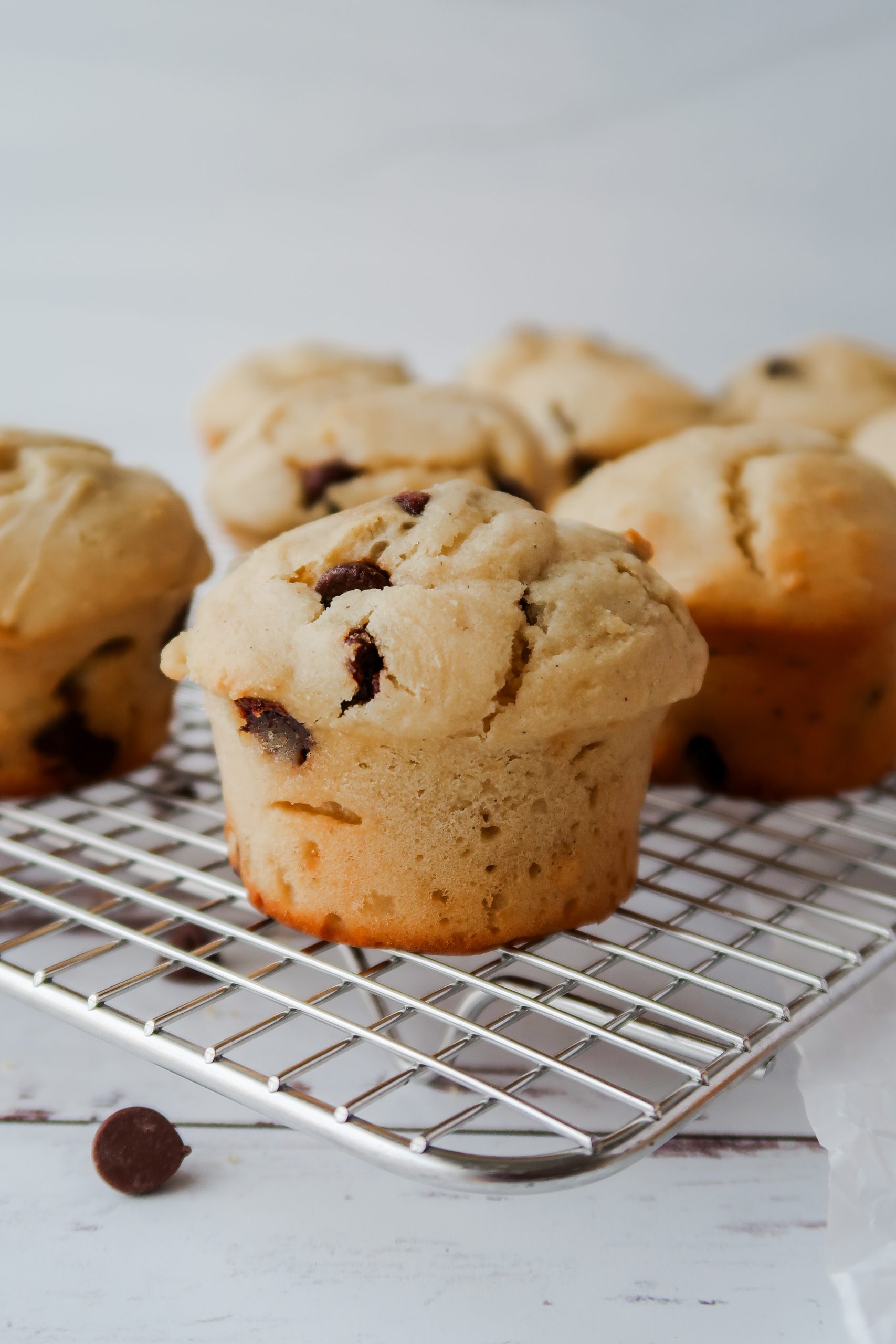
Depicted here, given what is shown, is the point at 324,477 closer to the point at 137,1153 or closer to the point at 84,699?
the point at 84,699

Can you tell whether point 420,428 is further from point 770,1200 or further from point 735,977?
point 770,1200

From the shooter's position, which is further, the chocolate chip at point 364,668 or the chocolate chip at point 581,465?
the chocolate chip at point 581,465

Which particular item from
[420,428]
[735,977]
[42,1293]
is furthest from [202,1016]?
[420,428]

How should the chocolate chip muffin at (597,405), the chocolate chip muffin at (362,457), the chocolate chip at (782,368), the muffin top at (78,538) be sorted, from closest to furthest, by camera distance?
the muffin top at (78,538), the chocolate chip muffin at (362,457), the chocolate chip muffin at (597,405), the chocolate chip at (782,368)

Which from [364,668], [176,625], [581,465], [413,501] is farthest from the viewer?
[581,465]

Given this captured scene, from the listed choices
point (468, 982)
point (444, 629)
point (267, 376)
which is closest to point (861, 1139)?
point (468, 982)

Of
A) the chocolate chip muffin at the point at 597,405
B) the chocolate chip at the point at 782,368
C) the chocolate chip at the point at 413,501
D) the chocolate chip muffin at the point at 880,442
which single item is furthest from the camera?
the chocolate chip at the point at 782,368

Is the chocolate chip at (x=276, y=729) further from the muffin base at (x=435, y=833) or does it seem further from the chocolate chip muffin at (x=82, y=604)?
the chocolate chip muffin at (x=82, y=604)

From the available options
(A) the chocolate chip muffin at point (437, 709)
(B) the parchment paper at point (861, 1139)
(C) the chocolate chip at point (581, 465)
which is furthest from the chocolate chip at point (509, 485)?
(B) the parchment paper at point (861, 1139)
